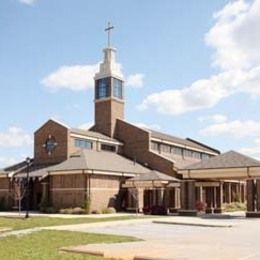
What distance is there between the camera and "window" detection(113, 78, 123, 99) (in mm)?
61509

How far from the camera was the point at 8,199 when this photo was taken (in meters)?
52.6

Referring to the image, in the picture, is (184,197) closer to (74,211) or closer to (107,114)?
(74,211)

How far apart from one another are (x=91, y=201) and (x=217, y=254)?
1210 inches

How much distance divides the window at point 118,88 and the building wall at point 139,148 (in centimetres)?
358

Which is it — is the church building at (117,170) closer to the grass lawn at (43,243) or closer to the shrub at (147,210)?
the shrub at (147,210)

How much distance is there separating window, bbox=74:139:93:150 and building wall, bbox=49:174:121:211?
6.53m

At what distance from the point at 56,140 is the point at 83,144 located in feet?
9.34

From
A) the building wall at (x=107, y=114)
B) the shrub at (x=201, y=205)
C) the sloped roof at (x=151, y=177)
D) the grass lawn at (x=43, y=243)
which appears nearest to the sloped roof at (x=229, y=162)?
the sloped roof at (x=151, y=177)

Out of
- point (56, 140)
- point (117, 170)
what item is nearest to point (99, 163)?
point (117, 170)

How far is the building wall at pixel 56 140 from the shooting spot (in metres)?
51.6

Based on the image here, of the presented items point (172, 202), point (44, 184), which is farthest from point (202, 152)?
point (44, 184)

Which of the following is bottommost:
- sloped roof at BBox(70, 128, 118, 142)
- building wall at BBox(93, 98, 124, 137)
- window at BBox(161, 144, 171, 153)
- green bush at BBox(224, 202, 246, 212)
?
green bush at BBox(224, 202, 246, 212)

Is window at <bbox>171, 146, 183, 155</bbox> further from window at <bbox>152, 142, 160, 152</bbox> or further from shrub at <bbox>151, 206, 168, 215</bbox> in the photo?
shrub at <bbox>151, 206, 168, 215</bbox>

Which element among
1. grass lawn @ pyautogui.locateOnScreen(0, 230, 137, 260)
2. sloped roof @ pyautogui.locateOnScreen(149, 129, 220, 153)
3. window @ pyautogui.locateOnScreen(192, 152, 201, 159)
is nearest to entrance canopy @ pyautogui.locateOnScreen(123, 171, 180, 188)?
sloped roof @ pyautogui.locateOnScreen(149, 129, 220, 153)
